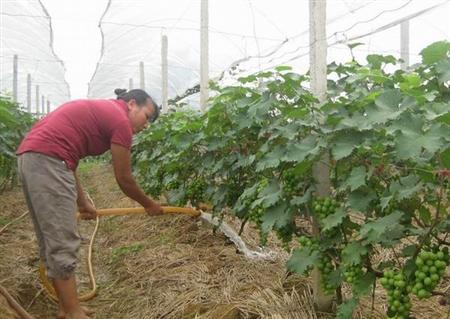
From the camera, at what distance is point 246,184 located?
3.56 m

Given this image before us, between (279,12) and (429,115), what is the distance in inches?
353

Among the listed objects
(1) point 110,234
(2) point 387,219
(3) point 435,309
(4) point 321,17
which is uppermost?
(4) point 321,17

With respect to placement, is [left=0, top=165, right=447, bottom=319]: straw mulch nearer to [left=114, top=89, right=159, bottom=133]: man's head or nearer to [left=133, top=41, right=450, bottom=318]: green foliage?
[left=133, top=41, right=450, bottom=318]: green foliage

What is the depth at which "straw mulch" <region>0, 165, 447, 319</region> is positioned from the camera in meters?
2.78

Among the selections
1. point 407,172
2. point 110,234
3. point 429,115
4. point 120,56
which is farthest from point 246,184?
point 120,56

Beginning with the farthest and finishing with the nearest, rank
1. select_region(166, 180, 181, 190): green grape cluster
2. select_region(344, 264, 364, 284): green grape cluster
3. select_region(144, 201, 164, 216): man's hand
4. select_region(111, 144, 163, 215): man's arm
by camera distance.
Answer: select_region(166, 180, 181, 190): green grape cluster → select_region(144, 201, 164, 216): man's hand → select_region(111, 144, 163, 215): man's arm → select_region(344, 264, 364, 284): green grape cluster

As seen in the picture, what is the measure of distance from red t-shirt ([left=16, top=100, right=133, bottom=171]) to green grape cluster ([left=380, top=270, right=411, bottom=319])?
1755mm

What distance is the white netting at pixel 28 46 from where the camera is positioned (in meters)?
13.5

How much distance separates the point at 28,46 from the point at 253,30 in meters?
9.07

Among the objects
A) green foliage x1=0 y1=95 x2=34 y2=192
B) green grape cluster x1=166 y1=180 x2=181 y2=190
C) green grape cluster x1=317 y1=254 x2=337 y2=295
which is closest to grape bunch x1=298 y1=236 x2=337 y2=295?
green grape cluster x1=317 y1=254 x2=337 y2=295

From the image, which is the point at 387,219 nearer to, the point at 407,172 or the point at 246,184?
the point at 407,172

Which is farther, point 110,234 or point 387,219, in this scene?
point 110,234

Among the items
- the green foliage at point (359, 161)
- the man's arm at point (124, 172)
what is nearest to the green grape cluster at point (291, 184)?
the green foliage at point (359, 161)

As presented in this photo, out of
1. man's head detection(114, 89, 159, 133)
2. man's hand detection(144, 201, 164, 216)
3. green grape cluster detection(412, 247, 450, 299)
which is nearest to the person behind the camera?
green grape cluster detection(412, 247, 450, 299)
